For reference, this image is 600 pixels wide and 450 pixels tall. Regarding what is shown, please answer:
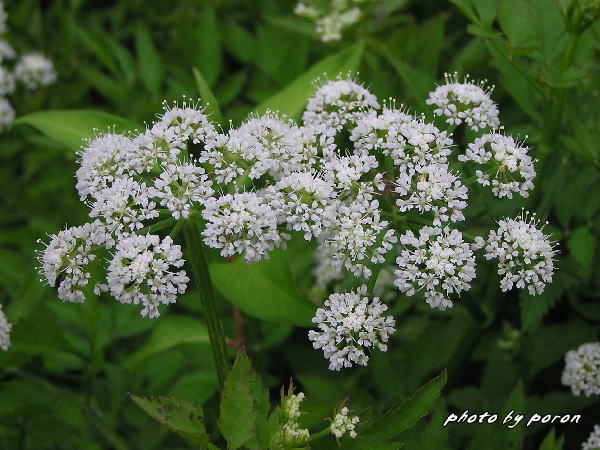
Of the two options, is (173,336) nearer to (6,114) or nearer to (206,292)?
(206,292)

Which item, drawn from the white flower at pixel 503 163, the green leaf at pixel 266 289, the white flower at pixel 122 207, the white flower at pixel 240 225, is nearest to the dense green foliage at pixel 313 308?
the green leaf at pixel 266 289

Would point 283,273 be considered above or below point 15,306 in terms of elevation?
below

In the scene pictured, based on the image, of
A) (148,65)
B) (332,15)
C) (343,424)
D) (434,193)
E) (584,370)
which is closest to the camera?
(343,424)

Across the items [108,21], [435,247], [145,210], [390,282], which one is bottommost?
[435,247]

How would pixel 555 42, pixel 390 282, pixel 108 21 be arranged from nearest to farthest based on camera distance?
1. pixel 555 42
2. pixel 390 282
3. pixel 108 21

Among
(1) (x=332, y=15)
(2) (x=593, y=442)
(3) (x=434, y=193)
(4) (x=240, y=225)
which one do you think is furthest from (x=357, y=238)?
(1) (x=332, y=15)

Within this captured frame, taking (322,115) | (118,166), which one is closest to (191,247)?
(118,166)

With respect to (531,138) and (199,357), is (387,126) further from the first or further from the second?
(199,357)
